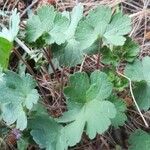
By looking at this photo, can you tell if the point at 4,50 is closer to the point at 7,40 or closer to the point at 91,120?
the point at 7,40

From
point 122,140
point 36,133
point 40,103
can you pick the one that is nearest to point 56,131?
point 36,133

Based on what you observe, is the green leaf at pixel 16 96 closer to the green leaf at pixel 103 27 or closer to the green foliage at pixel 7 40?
the green foliage at pixel 7 40

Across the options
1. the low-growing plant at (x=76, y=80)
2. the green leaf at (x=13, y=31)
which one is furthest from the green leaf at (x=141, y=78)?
the green leaf at (x=13, y=31)

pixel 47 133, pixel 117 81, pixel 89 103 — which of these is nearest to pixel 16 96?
pixel 47 133

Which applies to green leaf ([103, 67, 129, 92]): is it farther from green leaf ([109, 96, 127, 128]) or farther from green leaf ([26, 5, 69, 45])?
green leaf ([26, 5, 69, 45])

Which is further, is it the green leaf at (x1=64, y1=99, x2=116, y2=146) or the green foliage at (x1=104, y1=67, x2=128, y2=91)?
the green foliage at (x1=104, y1=67, x2=128, y2=91)

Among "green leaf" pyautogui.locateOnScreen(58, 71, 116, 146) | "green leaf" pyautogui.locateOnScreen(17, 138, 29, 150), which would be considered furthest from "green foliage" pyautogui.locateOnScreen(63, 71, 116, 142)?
"green leaf" pyautogui.locateOnScreen(17, 138, 29, 150)

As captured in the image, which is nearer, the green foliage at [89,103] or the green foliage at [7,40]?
the green foliage at [89,103]
